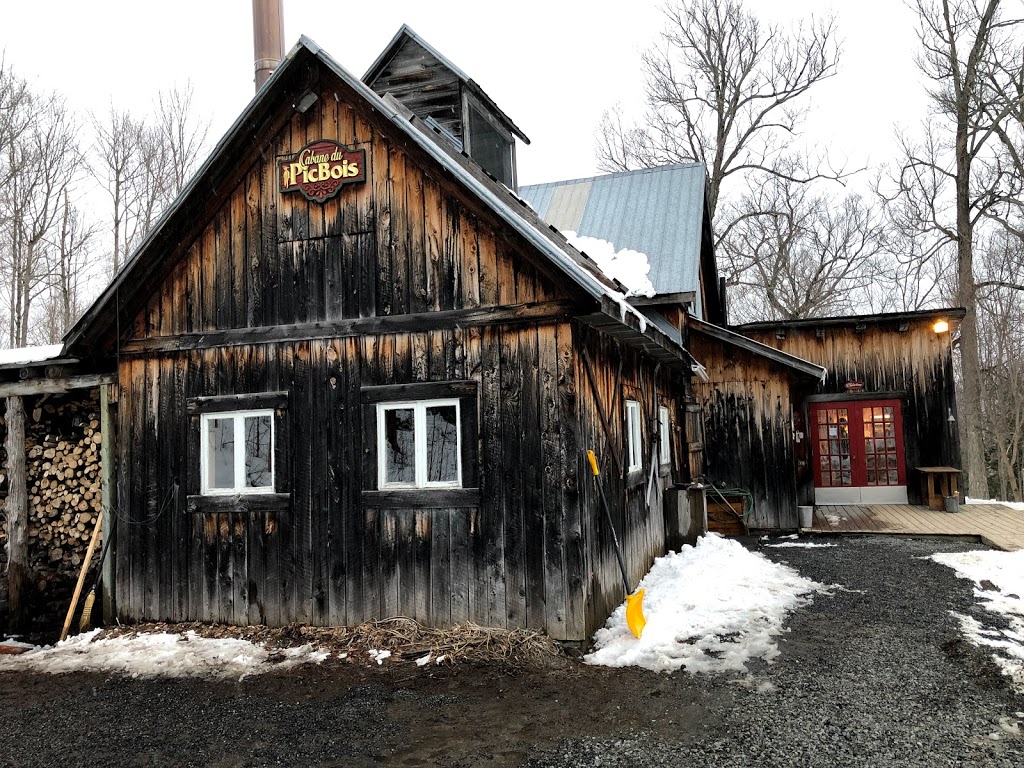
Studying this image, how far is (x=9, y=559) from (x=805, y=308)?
24056mm

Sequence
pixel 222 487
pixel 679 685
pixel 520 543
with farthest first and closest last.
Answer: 1. pixel 222 487
2. pixel 520 543
3. pixel 679 685

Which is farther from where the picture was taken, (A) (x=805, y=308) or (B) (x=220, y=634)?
(A) (x=805, y=308)

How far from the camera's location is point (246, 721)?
17.0ft

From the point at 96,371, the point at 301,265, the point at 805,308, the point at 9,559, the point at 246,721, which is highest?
the point at 805,308

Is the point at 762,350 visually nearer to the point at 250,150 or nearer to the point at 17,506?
the point at 250,150

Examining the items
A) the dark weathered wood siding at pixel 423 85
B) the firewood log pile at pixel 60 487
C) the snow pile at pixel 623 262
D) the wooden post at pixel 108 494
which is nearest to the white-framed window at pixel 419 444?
the wooden post at pixel 108 494

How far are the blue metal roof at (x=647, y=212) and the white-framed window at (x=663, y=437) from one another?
1802 mm

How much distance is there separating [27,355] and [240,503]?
305 cm

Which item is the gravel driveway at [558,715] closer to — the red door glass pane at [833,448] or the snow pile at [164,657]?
the snow pile at [164,657]

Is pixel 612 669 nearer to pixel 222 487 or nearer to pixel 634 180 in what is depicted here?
pixel 222 487

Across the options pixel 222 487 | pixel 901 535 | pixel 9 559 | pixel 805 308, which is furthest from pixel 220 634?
pixel 805 308

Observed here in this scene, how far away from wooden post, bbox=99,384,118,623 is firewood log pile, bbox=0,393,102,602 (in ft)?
1.12

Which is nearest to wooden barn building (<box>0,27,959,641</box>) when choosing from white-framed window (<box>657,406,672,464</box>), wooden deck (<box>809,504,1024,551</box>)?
white-framed window (<box>657,406,672,464</box>)

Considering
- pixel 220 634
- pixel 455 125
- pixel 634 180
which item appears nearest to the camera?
pixel 220 634
